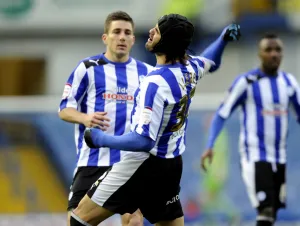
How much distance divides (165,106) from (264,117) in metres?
3.32

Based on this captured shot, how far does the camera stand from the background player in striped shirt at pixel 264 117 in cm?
984

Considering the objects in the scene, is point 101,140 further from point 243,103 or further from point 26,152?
point 26,152

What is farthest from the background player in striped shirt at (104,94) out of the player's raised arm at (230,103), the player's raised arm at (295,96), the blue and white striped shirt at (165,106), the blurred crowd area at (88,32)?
the blurred crowd area at (88,32)

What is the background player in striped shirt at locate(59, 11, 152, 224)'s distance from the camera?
27.0 feet

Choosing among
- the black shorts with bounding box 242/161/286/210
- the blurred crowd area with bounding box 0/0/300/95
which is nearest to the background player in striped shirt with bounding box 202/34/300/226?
the black shorts with bounding box 242/161/286/210

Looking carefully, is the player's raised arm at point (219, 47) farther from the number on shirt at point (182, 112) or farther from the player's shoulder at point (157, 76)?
the player's shoulder at point (157, 76)

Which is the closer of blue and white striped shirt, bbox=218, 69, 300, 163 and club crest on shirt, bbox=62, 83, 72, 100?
club crest on shirt, bbox=62, 83, 72, 100

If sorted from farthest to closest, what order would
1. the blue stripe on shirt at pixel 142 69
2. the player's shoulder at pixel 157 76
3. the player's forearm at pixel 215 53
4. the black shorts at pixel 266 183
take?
the black shorts at pixel 266 183 < the blue stripe on shirt at pixel 142 69 < the player's forearm at pixel 215 53 < the player's shoulder at pixel 157 76

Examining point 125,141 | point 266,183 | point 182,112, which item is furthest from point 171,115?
point 266,183

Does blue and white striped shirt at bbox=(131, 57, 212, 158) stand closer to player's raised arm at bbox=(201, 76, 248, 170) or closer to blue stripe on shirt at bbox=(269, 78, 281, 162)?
player's raised arm at bbox=(201, 76, 248, 170)

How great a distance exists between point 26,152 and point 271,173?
17.0 feet

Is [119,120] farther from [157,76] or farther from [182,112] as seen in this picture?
[157,76]

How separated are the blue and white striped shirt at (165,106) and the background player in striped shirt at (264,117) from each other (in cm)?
282

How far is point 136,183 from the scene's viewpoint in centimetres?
699
